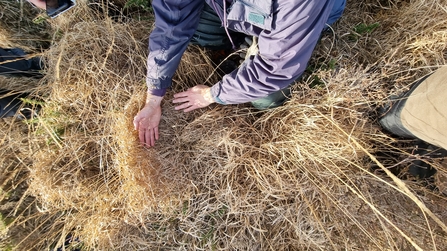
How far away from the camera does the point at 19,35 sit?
1790 mm

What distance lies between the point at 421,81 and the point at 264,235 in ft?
3.33

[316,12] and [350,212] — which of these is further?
[350,212]

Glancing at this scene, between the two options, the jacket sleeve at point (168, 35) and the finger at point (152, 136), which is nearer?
the jacket sleeve at point (168, 35)

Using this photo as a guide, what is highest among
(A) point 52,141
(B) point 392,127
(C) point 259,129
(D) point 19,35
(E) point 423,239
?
(D) point 19,35

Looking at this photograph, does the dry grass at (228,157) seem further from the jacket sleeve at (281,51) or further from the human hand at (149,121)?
the jacket sleeve at (281,51)

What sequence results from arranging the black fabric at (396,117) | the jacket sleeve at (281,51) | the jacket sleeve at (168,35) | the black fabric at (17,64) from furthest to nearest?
the black fabric at (17,64) < the black fabric at (396,117) < the jacket sleeve at (168,35) < the jacket sleeve at (281,51)

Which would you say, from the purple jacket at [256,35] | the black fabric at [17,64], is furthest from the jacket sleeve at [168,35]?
the black fabric at [17,64]

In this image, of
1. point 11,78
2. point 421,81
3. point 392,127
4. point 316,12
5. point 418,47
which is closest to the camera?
point 316,12

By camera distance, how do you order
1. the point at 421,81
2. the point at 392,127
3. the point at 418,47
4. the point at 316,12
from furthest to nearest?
1. the point at 418,47
2. the point at 392,127
3. the point at 421,81
4. the point at 316,12

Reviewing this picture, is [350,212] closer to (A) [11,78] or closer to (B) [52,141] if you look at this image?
(B) [52,141]

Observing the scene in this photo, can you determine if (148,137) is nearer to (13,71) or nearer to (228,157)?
(228,157)

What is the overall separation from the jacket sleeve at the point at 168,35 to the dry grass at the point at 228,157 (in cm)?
18

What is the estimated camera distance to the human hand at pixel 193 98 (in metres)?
1.34

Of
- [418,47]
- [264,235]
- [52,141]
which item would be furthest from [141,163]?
[418,47]
